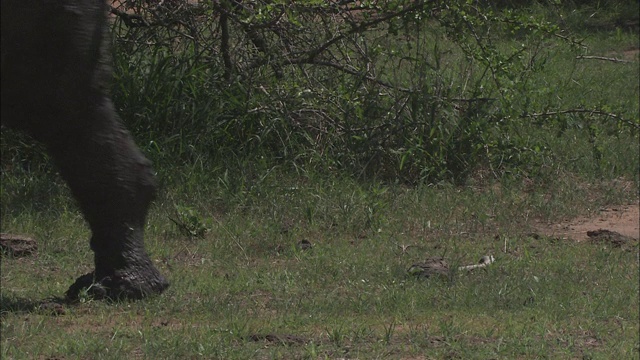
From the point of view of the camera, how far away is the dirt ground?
6922 millimetres

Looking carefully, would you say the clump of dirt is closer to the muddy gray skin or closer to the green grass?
the green grass

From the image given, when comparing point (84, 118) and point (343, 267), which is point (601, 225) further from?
point (84, 118)

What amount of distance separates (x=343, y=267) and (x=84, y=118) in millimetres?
1975

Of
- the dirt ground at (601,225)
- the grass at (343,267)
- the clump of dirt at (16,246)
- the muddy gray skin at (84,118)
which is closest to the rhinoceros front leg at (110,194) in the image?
the muddy gray skin at (84,118)

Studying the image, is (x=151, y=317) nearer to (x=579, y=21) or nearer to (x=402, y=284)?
(x=402, y=284)

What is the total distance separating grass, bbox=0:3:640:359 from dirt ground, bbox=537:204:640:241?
0.10 m

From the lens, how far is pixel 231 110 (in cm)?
759

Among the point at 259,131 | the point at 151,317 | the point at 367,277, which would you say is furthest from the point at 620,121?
the point at 151,317

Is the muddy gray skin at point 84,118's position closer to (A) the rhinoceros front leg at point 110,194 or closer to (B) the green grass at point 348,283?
(A) the rhinoceros front leg at point 110,194

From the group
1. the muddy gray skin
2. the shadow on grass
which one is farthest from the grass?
the muddy gray skin

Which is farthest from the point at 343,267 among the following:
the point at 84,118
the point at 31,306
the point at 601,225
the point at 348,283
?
the point at 601,225

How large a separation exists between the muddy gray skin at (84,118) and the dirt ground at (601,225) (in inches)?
122

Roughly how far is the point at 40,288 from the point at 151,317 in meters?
0.82

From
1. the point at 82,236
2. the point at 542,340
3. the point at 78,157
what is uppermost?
the point at 78,157
